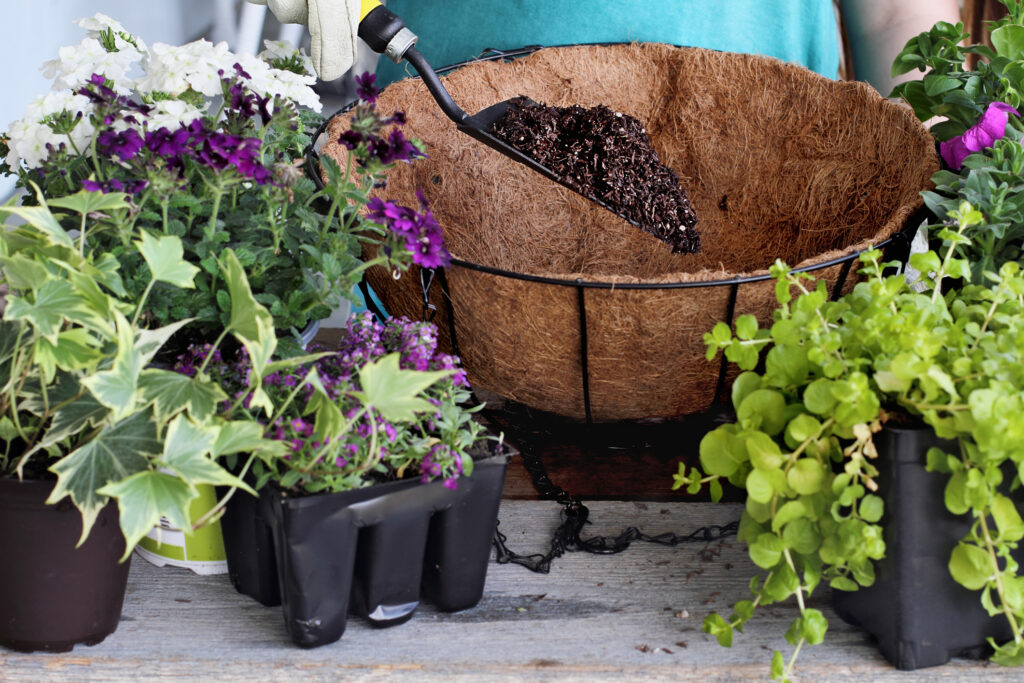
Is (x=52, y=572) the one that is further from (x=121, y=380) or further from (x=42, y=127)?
(x=42, y=127)

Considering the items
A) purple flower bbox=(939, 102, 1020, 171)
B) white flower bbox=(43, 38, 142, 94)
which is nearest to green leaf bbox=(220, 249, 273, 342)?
white flower bbox=(43, 38, 142, 94)

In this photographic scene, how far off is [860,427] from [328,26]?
592 mm

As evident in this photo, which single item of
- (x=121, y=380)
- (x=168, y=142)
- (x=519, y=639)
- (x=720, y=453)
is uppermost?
(x=168, y=142)

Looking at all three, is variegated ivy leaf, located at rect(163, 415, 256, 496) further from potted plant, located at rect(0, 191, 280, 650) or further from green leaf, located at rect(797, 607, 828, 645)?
green leaf, located at rect(797, 607, 828, 645)

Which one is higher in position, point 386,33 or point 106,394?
point 386,33

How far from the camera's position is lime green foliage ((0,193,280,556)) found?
43 cm

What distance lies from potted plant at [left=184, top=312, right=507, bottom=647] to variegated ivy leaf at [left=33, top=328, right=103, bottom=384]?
6 cm

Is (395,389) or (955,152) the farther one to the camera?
(955,152)

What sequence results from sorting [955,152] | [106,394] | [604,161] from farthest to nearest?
[604,161] < [955,152] < [106,394]

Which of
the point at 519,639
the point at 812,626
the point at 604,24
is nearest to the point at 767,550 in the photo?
the point at 812,626

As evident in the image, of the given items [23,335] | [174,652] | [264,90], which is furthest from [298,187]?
[174,652]

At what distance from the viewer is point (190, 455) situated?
44 cm

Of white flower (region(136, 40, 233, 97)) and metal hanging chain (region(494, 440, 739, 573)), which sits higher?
white flower (region(136, 40, 233, 97))

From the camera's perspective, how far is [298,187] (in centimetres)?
60
